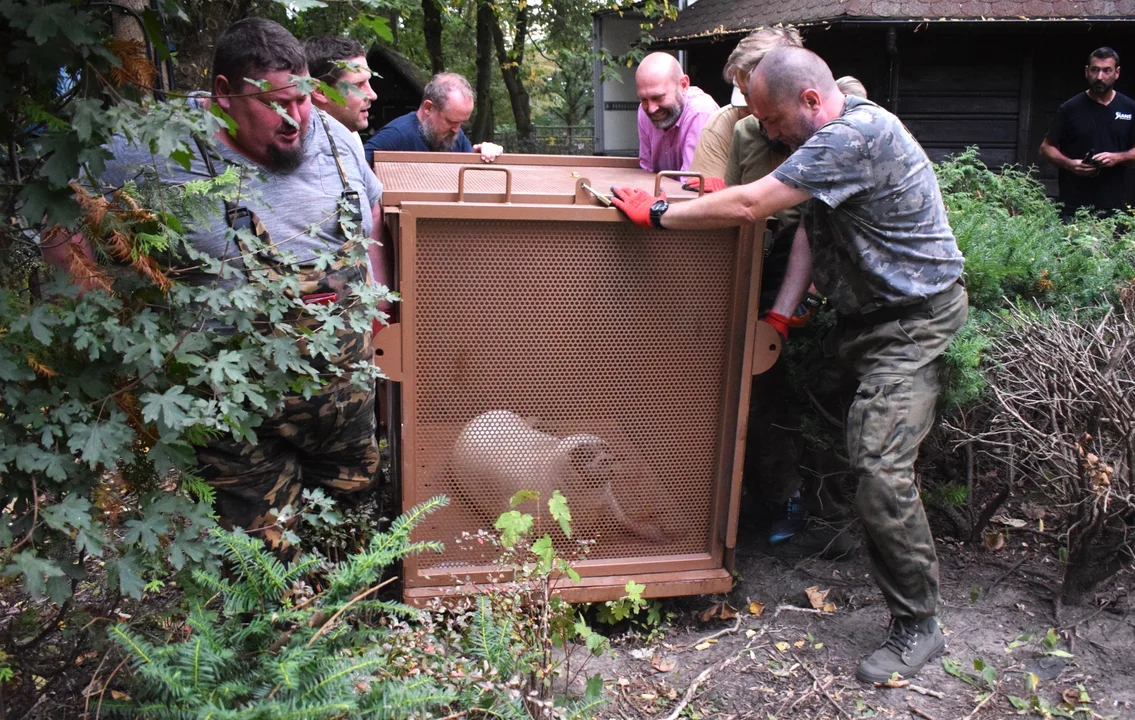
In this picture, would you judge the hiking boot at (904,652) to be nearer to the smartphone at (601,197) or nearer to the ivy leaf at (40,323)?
the smartphone at (601,197)

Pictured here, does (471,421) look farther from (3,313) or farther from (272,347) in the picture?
(3,313)

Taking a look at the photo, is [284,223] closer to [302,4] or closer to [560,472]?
[302,4]

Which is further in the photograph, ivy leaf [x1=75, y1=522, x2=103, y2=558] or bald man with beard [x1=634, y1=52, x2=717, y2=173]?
bald man with beard [x1=634, y1=52, x2=717, y2=173]

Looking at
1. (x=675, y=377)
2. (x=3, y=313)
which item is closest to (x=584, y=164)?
(x=675, y=377)

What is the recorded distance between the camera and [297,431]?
2986 millimetres

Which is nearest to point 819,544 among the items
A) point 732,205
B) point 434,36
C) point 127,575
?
point 732,205

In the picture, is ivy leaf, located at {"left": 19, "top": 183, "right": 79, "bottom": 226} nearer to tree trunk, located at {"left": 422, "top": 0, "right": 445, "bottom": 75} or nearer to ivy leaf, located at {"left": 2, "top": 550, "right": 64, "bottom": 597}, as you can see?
ivy leaf, located at {"left": 2, "top": 550, "right": 64, "bottom": 597}

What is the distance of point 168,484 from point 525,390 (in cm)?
118

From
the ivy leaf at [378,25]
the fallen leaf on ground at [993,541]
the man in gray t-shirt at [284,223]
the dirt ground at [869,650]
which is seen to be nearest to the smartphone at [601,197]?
the man in gray t-shirt at [284,223]

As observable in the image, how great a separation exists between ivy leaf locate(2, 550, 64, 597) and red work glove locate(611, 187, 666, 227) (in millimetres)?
1873

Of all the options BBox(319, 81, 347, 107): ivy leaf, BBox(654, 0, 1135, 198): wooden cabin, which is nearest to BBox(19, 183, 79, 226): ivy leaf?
BBox(319, 81, 347, 107): ivy leaf

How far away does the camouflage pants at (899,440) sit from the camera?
127 inches

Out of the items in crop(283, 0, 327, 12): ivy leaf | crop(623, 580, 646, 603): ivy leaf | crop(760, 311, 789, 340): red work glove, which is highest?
crop(283, 0, 327, 12): ivy leaf

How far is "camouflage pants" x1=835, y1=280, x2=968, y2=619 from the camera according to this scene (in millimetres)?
3215
